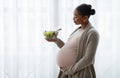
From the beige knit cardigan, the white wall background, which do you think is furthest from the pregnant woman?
the white wall background

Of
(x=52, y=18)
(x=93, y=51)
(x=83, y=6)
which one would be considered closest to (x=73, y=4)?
(x=52, y=18)

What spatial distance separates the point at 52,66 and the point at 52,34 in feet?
2.41

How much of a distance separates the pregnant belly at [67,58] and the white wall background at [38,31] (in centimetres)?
74

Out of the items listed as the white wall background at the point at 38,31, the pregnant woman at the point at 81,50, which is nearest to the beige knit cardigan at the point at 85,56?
the pregnant woman at the point at 81,50

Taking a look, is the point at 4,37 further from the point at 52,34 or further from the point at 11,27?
the point at 52,34

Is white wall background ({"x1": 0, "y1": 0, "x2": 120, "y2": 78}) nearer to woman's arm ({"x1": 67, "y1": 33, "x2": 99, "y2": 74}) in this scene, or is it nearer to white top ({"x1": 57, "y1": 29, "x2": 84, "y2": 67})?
white top ({"x1": 57, "y1": 29, "x2": 84, "y2": 67})

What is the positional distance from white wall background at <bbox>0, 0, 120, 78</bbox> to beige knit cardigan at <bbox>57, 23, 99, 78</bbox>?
32.1 inches

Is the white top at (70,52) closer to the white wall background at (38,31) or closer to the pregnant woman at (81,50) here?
the pregnant woman at (81,50)

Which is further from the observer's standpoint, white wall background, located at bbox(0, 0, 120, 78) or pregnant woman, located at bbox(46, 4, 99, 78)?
white wall background, located at bbox(0, 0, 120, 78)

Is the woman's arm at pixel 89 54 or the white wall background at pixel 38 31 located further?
the white wall background at pixel 38 31

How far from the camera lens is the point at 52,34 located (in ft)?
6.24

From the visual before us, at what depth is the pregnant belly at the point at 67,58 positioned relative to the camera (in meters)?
1.74

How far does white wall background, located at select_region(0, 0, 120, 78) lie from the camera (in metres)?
2.47

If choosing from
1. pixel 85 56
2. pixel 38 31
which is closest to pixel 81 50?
pixel 85 56
